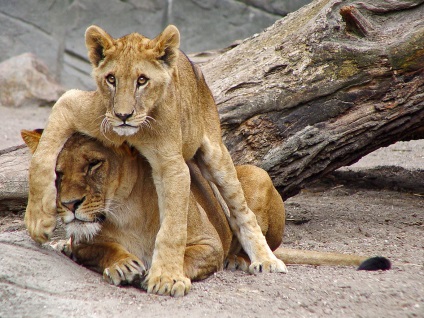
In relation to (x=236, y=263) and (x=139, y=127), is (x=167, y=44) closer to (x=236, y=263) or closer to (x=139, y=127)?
(x=139, y=127)

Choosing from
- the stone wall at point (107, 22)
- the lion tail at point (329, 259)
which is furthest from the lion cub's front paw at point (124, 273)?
the stone wall at point (107, 22)

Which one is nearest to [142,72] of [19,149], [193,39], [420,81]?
[19,149]

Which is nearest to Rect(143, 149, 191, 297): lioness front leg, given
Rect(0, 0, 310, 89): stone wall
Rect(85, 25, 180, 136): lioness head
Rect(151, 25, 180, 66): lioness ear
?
Rect(85, 25, 180, 136): lioness head

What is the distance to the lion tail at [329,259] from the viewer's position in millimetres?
4395

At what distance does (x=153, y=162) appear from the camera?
4078 mm

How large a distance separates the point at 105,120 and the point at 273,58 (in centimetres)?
208

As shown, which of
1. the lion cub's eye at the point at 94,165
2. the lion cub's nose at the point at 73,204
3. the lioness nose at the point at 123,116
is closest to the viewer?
the lioness nose at the point at 123,116

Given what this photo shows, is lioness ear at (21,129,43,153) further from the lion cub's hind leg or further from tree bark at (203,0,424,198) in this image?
tree bark at (203,0,424,198)

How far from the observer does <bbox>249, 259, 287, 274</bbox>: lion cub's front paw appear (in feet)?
15.1

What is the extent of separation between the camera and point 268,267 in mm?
4605

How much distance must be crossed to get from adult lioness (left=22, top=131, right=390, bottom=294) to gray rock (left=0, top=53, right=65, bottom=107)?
801 cm

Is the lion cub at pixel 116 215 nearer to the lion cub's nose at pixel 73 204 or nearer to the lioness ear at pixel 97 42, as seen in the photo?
the lion cub's nose at pixel 73 204

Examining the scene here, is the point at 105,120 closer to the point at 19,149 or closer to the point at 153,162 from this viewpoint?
the point at 153,162

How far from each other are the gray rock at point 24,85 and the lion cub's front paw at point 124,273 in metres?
8.56
